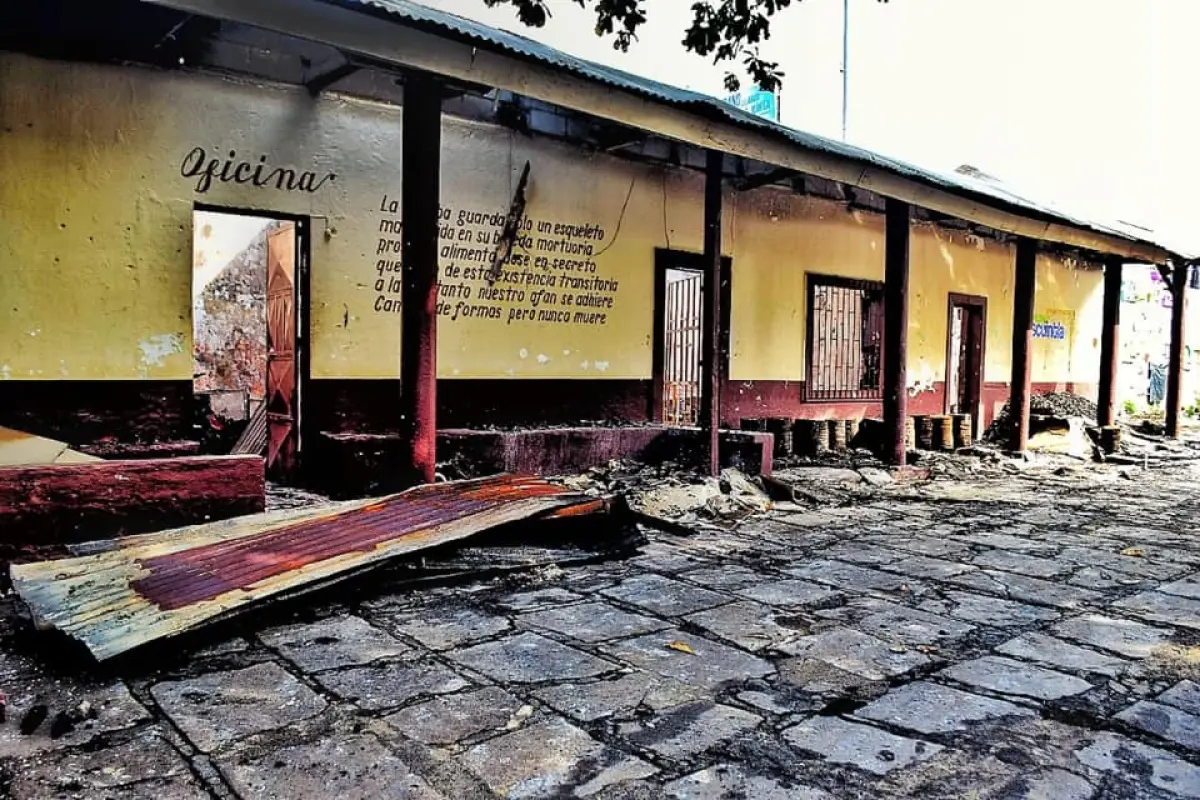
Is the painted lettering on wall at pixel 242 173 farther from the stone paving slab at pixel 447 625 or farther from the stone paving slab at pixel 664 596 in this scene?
the stone paving slab at pixel 664 596

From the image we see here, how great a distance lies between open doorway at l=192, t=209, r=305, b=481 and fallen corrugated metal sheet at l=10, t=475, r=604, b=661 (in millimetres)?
2576

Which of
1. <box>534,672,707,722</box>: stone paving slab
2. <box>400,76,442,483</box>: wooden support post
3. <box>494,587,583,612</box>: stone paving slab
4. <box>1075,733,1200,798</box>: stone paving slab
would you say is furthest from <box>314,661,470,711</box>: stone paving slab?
<box>400,76,442,483</box>: wooden support post

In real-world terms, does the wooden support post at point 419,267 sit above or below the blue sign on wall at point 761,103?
below

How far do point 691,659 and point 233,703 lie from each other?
1.75 metres

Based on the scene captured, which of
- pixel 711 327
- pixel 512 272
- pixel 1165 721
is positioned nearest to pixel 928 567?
pixel 1165 721

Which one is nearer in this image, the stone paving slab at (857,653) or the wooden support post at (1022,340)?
the stone paving slab at (857,653)

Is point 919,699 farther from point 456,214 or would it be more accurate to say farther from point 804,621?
point 456,214

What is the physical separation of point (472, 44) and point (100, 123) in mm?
3070

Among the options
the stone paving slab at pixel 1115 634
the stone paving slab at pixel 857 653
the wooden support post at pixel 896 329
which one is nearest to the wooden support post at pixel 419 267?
the stone paving slab at pixel 857 653

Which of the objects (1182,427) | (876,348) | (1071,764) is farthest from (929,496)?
(1182,427)

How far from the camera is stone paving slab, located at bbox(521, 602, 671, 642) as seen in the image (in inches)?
149

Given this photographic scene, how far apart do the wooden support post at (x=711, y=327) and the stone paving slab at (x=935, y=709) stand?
4.61 m

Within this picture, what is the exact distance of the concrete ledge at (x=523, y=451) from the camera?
21.1 ft

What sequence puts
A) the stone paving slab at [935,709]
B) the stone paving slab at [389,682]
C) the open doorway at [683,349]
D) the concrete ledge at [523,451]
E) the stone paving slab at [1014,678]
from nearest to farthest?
the stone paving slab at [935,709]
the stone paving slab at [389,682]
the stone paving slab at [1014,678]
the concrete ledge at [523,451]
the open doorway at [683,349]
